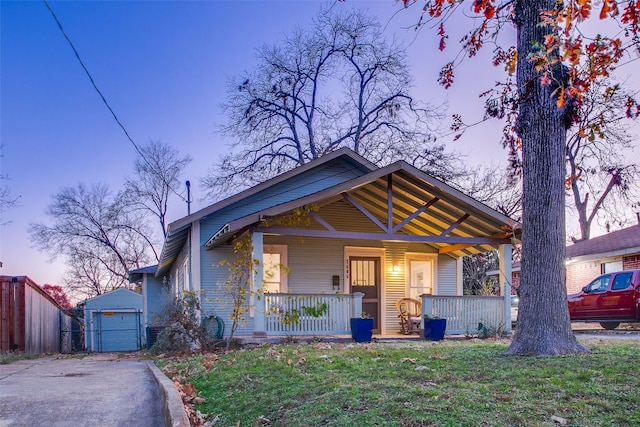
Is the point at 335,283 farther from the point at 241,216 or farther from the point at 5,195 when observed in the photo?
the point at 5,195

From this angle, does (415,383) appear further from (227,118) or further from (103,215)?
(103,215)

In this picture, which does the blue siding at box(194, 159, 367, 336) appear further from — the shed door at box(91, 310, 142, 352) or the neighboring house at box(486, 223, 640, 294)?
the shed door at box(91, 310, 142, 352)

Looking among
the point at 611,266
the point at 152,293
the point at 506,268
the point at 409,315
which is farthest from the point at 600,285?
the point at 152,293

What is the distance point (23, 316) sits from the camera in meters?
14.5

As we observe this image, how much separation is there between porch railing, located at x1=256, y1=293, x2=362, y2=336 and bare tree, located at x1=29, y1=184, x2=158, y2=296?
23962 millimetres

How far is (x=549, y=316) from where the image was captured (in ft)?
21.9

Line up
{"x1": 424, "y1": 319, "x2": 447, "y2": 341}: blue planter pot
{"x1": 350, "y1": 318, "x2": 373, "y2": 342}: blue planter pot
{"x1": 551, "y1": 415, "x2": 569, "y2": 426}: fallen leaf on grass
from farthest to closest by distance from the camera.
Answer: {"x1": 424, "y1": 319, "x2": 447, "y2": 341}: blue planter pot → {"x1": 350, "y1": 318, "x2": 373, "y2": 342}: blue planter pot → {"x1": 551, "y1": 415, "x2": 569, "y2": 426}: fallen leaf on grass

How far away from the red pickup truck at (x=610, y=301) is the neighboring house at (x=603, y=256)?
2975 mm

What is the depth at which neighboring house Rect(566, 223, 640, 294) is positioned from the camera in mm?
19991

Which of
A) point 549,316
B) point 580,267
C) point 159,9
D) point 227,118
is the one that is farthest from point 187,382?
point 227,118

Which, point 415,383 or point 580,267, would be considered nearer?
point 415,383

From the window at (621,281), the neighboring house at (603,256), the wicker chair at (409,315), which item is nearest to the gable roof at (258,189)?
the wicker chair at (409,315)

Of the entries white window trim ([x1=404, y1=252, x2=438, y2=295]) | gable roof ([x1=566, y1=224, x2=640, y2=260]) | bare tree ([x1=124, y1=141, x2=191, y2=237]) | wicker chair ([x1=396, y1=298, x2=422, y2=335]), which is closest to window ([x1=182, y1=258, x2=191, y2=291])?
wicker chair ([x1=396, y1=298, x2=422, y2=335])

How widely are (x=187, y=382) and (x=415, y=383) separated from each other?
348 centimetres
